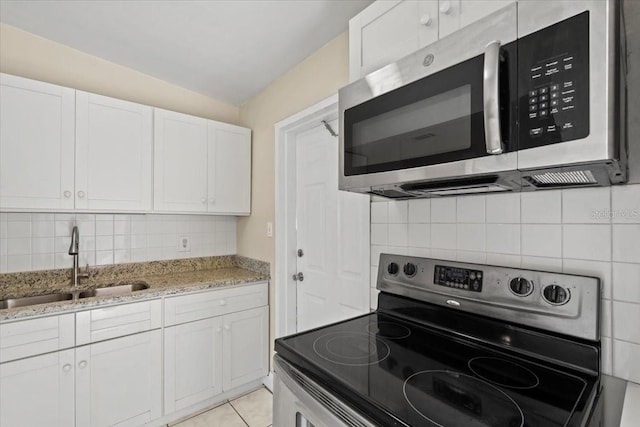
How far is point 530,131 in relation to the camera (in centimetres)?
69

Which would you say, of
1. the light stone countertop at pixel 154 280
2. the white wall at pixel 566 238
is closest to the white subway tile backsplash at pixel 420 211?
the white wall at pixel 566 238

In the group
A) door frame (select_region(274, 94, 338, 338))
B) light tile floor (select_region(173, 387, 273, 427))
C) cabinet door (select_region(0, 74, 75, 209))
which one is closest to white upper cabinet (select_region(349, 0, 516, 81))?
door frame (select_region(274, 94, 338, 338))

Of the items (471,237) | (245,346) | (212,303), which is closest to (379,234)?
(471,237)

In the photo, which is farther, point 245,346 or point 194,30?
point 245,346

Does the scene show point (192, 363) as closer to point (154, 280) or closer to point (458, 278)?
point (154, 280)

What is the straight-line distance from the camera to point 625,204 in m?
0.84

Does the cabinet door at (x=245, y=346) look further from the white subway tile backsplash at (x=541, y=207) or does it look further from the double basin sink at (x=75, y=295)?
the white subway tile backsplash at (x=541, y=207)

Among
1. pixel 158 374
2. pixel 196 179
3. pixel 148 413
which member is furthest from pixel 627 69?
pixel 148 413

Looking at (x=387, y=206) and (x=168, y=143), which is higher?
(x=168, y=143)

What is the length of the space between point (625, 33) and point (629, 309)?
74cm

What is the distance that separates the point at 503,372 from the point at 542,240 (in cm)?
43

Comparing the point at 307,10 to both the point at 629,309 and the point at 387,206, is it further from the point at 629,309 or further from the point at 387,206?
the point at 629,309

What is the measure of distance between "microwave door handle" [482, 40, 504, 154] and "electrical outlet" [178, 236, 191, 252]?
2.50 metres

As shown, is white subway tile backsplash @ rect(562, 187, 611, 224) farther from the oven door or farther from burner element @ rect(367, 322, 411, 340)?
burner element @ rect(367, 322, 411, 340)
